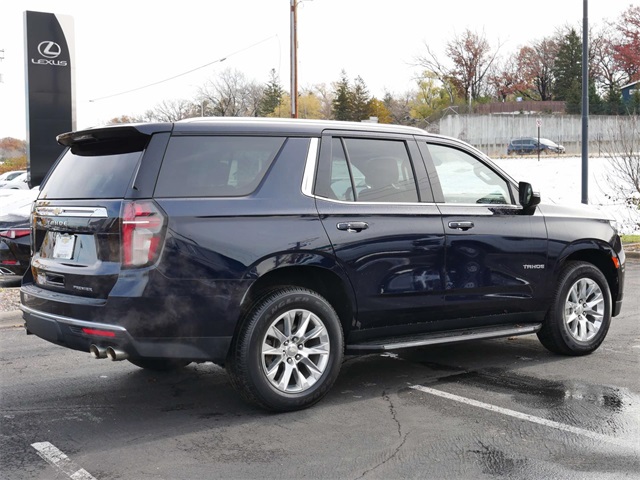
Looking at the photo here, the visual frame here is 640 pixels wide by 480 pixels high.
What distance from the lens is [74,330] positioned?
4770 mm

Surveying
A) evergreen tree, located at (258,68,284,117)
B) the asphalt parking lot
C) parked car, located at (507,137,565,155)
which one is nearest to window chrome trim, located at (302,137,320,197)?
the asphalt parking lot

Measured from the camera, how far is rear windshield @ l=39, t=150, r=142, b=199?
4.85 metres

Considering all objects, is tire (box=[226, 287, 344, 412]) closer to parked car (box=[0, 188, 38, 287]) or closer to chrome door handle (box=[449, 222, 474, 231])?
chrome door handle (box=[449, 222, 474, 231])

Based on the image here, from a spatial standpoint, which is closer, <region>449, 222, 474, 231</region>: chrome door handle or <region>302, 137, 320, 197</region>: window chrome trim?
<region>302, 137, 320, 197</region>: window chrome trim

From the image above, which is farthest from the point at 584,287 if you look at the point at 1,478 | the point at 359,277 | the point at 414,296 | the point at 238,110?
the point at 238,110

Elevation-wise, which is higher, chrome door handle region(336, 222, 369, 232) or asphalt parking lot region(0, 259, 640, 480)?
chrome door handle region(336, 222, 369, 232)

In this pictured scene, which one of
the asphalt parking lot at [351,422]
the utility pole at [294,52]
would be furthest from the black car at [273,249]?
the utility pole at [294,52]

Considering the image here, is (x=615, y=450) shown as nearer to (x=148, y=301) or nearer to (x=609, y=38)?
(x=148, y=301)

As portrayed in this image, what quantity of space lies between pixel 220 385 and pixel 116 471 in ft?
6.11

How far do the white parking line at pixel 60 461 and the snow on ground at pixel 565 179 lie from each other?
19.6 metres

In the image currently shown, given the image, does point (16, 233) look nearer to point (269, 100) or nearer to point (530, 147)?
point (530, 147)

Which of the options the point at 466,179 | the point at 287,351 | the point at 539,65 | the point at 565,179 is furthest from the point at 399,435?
the point at 539,65

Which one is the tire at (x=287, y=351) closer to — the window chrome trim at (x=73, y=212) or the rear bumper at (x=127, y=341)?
the rear bumper at (x=127, y=341)

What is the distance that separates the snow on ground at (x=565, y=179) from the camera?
86.4ft
